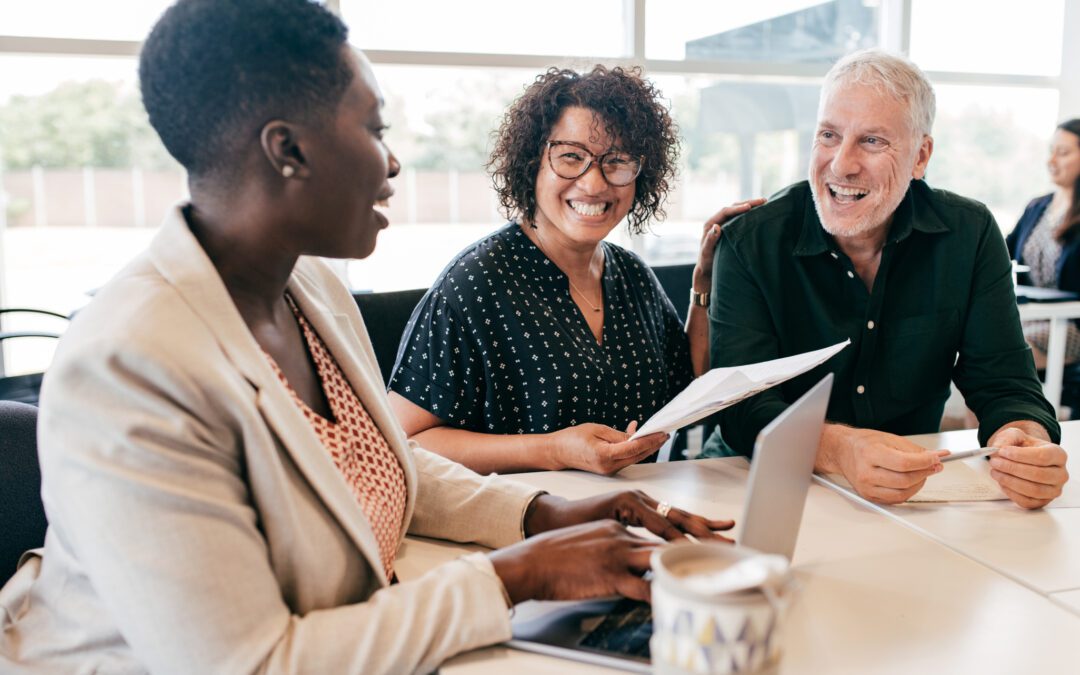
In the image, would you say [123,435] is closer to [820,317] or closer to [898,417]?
[820,317]

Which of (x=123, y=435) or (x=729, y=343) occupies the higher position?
(x=123, y=435)

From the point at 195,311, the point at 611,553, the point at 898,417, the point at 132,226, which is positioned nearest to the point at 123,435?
the point at 195,311

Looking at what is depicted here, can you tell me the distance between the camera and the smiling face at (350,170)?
977 millimetres

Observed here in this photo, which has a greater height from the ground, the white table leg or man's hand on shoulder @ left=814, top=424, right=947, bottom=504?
man's hand on shoulder @ left=814, top=424, right=947, bottom=504

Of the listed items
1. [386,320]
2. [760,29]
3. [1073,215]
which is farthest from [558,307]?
[1073,215]

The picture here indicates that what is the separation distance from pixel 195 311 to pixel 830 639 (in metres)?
0.77

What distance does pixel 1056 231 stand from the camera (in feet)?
13.6

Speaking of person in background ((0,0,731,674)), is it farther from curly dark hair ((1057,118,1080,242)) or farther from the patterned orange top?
curly dark hair ((1057,118,1080,242))

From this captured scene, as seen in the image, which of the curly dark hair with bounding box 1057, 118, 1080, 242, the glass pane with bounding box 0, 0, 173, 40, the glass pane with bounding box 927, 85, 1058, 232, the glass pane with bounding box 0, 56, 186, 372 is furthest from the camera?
the glass pane with bounding box 927, 85, 1058, 232

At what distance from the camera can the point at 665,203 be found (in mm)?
2301

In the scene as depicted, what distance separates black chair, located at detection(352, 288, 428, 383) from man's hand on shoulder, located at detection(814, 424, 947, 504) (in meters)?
1.04

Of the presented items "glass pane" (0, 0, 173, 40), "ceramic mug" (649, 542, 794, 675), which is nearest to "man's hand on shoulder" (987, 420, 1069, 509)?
"ceramic mug" (649, 542, 794, 675)

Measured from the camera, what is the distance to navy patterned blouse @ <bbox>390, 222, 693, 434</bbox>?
1812 millimetres

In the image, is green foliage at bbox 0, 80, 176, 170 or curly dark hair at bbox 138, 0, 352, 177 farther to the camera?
green foliage at bbox 0, 80, 176, 170
